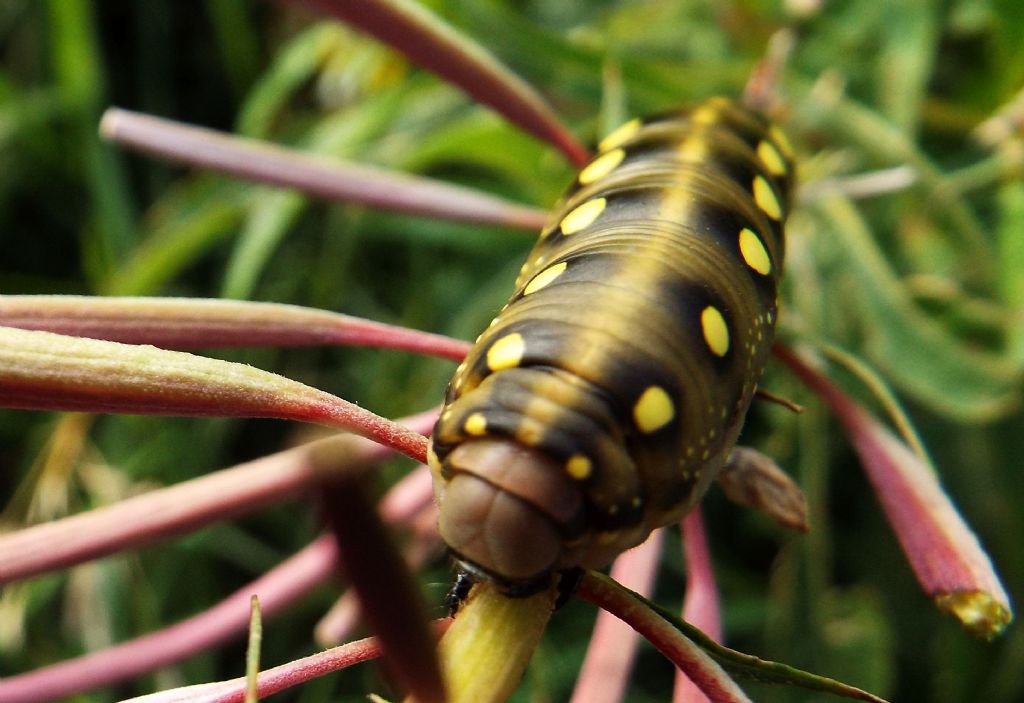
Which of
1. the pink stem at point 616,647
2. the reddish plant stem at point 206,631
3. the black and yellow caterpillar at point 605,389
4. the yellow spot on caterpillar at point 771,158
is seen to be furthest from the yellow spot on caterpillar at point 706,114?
the reddish plant stem at point 206,631

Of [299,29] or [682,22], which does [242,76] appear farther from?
[682,22]

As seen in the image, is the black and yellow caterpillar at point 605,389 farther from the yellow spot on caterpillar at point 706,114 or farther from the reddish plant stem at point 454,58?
the reddish plant stem at point 454,58

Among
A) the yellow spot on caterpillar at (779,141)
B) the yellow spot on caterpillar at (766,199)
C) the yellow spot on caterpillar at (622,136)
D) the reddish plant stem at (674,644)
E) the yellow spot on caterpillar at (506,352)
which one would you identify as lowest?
the reddish plant stem at (674,644)

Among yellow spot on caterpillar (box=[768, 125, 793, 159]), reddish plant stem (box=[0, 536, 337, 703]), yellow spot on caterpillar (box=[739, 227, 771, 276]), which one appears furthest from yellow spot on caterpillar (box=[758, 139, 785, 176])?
reddish plant stem (box=[0, 536, 337, 703])

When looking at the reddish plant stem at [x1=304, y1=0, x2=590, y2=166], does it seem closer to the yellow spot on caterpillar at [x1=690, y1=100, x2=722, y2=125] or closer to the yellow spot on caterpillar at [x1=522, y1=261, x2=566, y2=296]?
the yellow spot on caterpillar at [x1=690, y1=100, x2=722, y2=125]

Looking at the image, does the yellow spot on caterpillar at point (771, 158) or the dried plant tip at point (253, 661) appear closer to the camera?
the dried plant tip at point (253, 661)

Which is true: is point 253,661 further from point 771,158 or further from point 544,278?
point 771,158
